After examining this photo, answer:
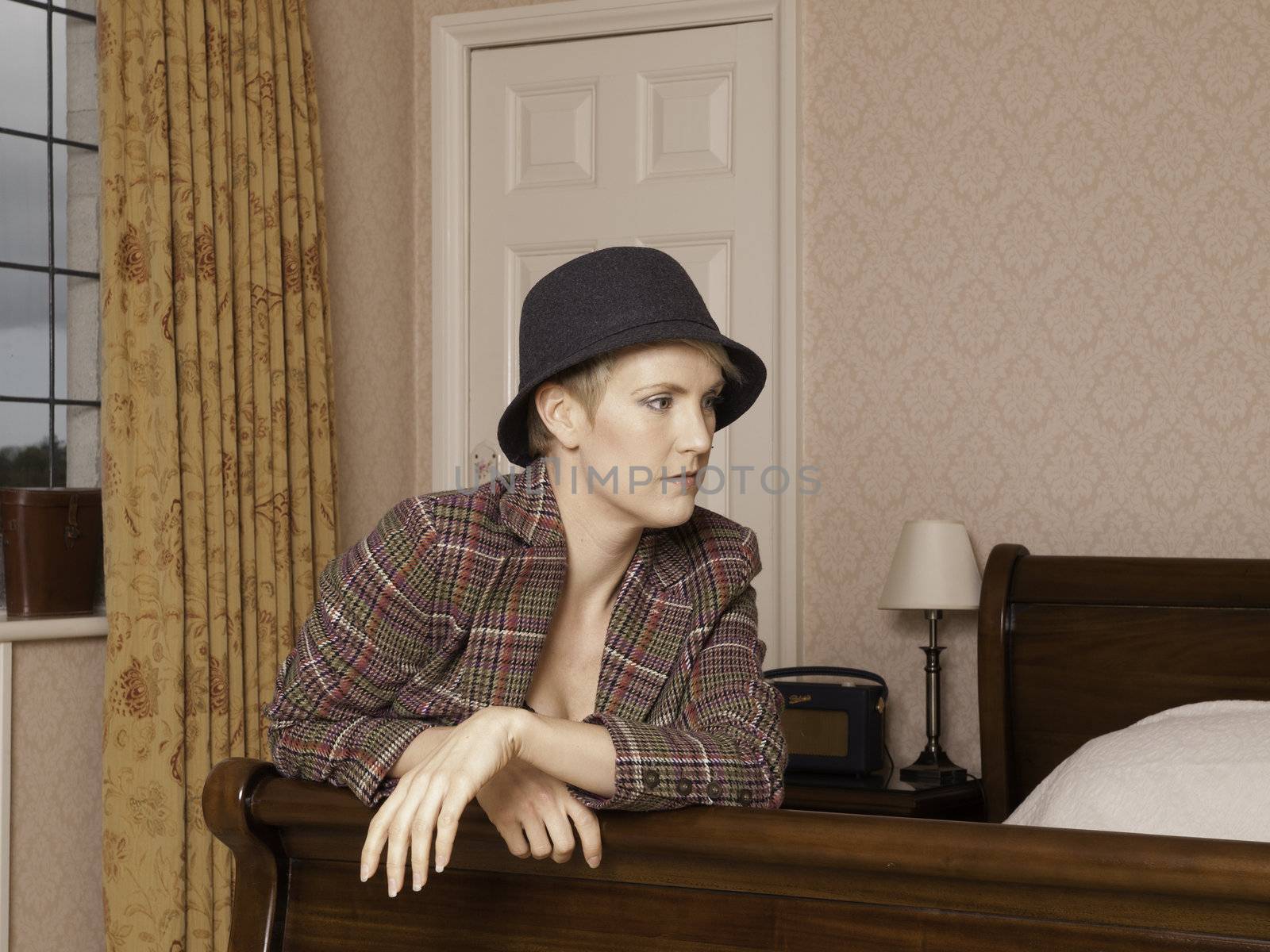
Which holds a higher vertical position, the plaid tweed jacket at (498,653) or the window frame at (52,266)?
the window frame at (52,266)

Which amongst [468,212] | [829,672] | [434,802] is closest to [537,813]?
[434,802]

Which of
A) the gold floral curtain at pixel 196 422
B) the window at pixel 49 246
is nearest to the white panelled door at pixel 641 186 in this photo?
the gold floral curtain at pixel 196 422

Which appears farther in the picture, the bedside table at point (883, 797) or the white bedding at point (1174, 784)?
the bedside table at point (883, 797)

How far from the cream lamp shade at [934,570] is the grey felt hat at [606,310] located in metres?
1.48

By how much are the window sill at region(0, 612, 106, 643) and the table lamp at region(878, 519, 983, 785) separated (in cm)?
169

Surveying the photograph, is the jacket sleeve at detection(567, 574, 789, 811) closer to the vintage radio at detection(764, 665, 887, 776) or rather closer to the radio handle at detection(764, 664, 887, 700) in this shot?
the vintage radio at detection(764, 665, 887, 776)

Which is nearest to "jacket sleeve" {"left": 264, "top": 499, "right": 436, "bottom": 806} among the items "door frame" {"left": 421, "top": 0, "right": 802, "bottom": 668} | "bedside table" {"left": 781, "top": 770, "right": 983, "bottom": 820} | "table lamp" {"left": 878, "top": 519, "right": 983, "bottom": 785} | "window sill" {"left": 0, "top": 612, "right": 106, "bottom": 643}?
"window sill" {"left": 0, "top": 612, "right": 106, "bottom": 643}

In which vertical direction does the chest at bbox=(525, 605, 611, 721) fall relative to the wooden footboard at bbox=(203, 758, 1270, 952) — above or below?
above

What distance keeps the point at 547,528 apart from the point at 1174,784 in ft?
3.34

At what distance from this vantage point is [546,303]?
5.05 ft

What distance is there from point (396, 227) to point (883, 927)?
2837 millimetres

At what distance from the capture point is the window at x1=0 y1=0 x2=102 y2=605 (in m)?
2.78

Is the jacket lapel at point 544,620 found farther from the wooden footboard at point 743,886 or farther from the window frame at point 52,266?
the window frame at point 52,266

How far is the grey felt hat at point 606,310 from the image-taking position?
1.49 metres
